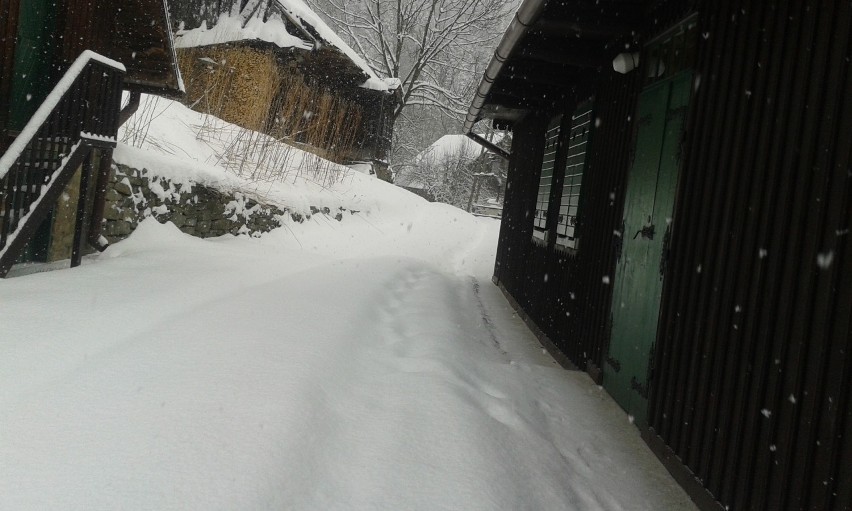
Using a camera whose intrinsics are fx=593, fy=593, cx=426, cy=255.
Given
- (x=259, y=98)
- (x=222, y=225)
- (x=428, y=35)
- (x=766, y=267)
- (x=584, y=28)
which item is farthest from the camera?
(x=428, y=35)

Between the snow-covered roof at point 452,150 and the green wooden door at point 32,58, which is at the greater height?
the snow-covered roof at point 452,150

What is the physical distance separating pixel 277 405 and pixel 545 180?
206 inches

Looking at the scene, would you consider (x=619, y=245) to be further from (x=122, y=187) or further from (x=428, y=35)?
(x=428, y=35)

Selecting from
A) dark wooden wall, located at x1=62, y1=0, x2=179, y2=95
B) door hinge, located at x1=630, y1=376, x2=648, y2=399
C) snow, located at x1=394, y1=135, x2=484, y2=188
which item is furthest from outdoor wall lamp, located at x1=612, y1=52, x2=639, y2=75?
snow, located at x1=394, y1=135, x2=484, y2=188

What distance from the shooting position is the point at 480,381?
13.0ft

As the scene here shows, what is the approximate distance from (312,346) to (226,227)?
4.90 m

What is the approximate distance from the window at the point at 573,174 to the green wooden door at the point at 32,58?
5.23 m

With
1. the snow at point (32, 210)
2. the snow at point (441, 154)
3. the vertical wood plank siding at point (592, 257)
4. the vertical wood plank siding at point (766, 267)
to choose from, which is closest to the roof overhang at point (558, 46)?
the vertical wood plank siding at point (592, 257)

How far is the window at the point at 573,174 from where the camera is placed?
18.2ft

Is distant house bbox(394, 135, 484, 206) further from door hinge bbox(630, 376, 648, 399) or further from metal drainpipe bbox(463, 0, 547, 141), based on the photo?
door hinge bbox(630, 376, 648, 399)

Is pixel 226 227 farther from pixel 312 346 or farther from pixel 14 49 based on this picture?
pixel 312 346

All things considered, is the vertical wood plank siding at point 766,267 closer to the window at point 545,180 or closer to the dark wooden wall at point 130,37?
the window at point 545,180

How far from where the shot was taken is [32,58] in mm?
5637

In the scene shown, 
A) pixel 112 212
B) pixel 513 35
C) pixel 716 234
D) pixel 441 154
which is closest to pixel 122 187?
pixel 112 212
